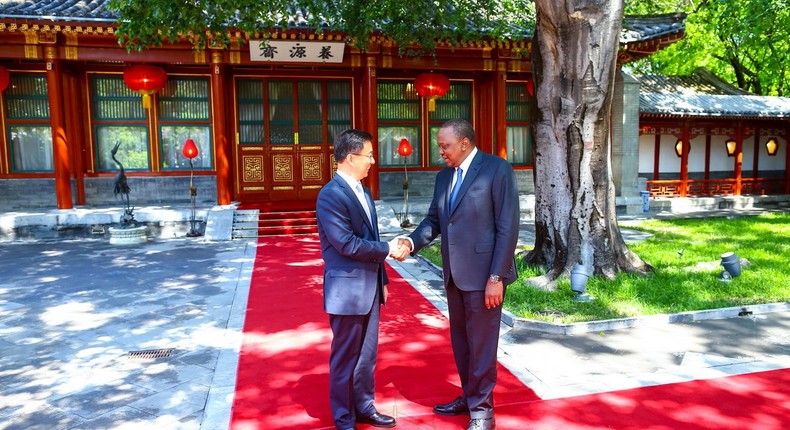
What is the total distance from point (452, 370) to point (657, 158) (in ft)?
41.9

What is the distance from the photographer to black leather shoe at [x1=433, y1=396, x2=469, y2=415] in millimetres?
3109

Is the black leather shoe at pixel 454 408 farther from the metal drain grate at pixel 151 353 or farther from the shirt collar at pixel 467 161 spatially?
the metal drain grate at pixel 151 353

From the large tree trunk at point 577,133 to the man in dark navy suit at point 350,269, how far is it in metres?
3.37

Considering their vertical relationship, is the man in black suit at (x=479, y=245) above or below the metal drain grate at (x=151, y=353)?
above

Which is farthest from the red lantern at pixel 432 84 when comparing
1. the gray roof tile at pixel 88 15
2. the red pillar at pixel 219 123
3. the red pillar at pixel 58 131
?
the red pillar at pixel 58 131

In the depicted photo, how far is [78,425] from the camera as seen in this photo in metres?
3.04

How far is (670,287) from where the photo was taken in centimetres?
569

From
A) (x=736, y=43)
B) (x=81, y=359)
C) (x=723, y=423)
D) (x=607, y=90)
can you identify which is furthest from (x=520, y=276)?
(x=736, y=43)

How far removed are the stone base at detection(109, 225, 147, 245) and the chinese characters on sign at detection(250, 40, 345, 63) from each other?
12.4 ft

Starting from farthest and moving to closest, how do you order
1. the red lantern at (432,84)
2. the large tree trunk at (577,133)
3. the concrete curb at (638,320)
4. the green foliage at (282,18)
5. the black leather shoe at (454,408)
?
the red lantern at (432,84) < the green foliage at (282,18) < the large tree trunk at (577,133) < the concrete curb at (638,320) < the black leather shoe at (454,408)

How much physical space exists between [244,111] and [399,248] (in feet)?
33.0

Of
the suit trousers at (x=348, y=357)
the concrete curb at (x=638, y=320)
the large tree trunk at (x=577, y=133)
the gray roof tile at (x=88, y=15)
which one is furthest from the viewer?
the gray roof tile at (x=88, y=15)

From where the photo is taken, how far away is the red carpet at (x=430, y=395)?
3.01 metres

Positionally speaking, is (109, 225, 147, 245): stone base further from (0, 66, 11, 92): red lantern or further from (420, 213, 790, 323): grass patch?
(420, 213, 790, 323): grass patch
